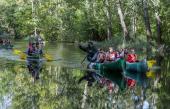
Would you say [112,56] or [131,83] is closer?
[131,83]

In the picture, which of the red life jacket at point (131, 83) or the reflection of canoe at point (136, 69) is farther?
the reflection of canoe at point (136, 69)

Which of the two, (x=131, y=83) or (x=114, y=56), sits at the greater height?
(x=114, y=56)

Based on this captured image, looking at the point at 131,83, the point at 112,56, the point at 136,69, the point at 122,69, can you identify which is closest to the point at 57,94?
the point at 131,83

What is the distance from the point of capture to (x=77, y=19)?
61.2 metres

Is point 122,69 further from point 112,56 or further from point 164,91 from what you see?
point 164,91

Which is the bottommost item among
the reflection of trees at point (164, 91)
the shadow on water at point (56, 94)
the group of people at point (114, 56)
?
the reflection of trees at point (164, 91)

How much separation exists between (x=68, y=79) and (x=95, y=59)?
6.21 meters

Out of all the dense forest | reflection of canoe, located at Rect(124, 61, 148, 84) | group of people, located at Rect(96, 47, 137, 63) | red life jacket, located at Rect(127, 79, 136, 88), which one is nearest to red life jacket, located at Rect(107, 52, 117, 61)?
group of people, located at Rect(96, 47, 137, 63)

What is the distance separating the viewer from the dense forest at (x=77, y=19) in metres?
48.8

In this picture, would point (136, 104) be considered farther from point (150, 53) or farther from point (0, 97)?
point (150, 53)

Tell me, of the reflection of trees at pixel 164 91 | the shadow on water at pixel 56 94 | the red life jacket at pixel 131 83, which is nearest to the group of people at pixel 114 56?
the reflection of trees at pixel 164 91

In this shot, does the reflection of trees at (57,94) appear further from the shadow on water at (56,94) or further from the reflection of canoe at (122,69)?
the reflection of canoe at (122,69)

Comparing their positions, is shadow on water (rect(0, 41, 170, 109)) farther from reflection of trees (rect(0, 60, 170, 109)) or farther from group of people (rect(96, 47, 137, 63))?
group of people (rect(96, 47, 137, 63))

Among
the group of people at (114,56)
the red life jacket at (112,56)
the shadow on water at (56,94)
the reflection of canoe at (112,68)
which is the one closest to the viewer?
the shadow on water at (56,94)
